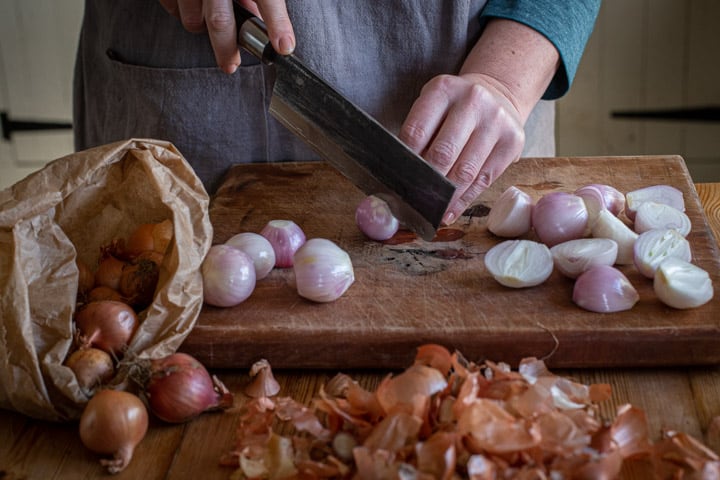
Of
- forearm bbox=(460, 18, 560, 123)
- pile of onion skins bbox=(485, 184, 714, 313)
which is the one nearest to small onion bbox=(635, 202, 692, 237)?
pile of onion skins bbox=(485, 184, 714, 313)

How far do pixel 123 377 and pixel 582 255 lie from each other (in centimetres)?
58

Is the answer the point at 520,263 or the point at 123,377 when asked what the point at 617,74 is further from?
the point at 123,377

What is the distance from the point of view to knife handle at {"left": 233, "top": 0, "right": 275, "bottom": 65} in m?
1.24

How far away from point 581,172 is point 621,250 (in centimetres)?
31

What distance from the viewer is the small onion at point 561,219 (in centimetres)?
122

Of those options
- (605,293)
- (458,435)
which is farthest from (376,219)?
(458,435)

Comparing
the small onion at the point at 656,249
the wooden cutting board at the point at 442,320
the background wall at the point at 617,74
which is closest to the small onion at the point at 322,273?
the wooden cutting board at the point at 442,320

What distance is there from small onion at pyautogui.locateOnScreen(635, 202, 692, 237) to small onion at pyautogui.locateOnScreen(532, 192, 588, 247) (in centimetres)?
8

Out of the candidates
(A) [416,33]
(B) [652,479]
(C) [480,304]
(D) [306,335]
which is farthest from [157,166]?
(B) [652,479]

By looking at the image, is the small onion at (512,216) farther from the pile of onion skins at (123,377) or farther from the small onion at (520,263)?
the pile of onion skins at (123,377)

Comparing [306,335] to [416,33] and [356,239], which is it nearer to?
[356,239]

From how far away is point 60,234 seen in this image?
41.8 inches

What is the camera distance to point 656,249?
1.13m

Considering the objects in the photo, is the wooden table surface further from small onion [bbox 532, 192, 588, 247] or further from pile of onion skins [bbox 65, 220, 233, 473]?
small onion [bbox 532, 192, 588, 247]
